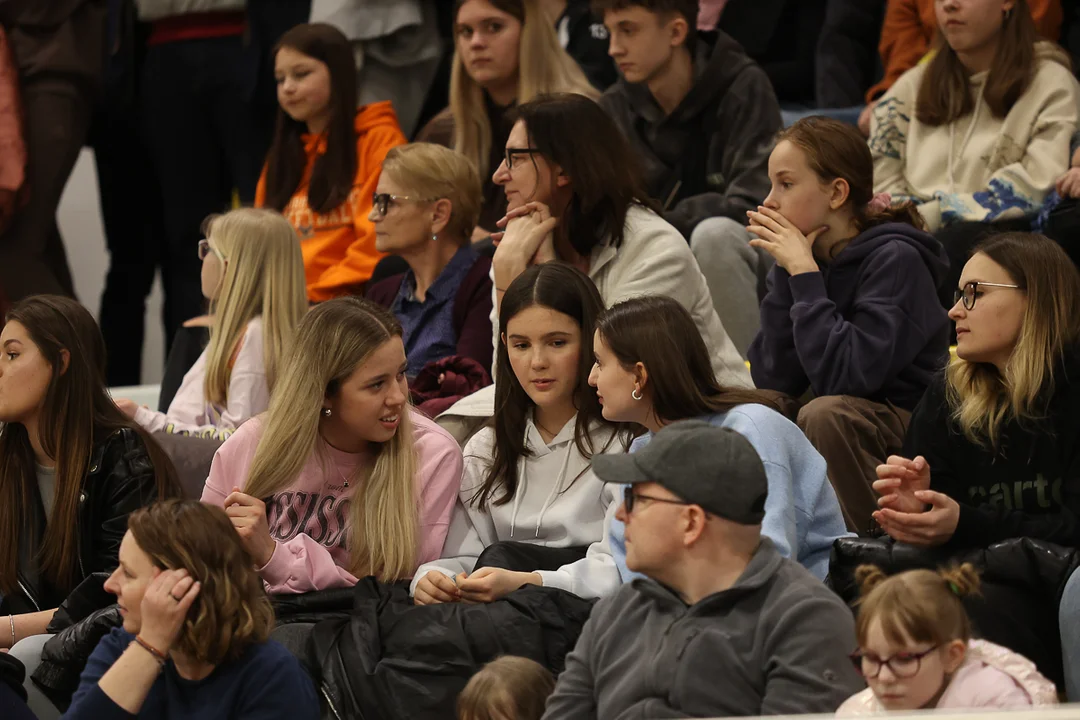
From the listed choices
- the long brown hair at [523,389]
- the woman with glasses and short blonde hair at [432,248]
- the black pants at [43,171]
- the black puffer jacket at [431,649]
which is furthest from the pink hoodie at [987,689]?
Result: the black pants at [43,171]

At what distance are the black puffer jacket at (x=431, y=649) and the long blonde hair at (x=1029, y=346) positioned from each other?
852 mm

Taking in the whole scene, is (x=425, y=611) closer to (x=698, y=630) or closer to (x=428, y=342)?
(x=698, y=630)

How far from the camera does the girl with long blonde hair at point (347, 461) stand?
3439mm

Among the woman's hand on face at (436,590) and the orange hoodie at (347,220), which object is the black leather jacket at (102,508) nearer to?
the woman's hand on face at (436,590)

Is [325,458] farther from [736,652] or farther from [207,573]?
[736,652]

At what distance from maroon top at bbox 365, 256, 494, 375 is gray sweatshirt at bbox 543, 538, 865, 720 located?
185 cm

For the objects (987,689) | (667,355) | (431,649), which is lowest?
(431,649)

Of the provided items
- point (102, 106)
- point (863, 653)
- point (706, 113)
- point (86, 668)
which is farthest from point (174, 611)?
point (102, 106)

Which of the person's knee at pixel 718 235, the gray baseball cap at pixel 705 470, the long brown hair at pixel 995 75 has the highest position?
the long brown hair at pixel 995 75

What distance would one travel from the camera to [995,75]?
472 cm

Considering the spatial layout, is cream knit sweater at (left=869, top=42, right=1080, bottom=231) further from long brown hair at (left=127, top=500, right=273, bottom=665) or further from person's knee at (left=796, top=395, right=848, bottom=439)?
long brown hair at (left=127, top=500, right=273, bottom=665)

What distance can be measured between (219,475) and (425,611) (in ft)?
2.15

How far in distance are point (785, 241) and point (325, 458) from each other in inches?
45.9

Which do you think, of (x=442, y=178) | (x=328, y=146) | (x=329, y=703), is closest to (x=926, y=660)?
(x=329, y=703)
